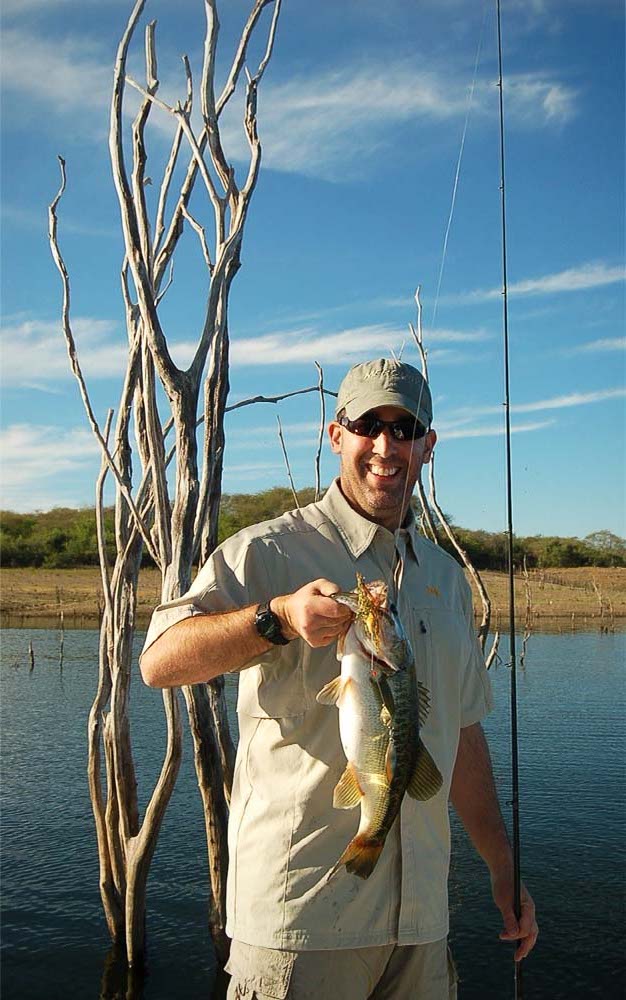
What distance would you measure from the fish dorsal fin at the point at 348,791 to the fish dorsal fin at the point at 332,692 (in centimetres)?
18

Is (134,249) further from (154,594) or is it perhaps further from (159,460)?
(154,594)

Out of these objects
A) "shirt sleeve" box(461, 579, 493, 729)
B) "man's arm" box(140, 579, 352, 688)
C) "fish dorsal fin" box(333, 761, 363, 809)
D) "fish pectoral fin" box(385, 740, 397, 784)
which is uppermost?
"man's arm" box(140, 579, 352, 688)

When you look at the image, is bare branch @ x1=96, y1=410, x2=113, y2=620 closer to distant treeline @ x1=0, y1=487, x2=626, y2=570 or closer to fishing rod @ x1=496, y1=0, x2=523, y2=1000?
fishing rod @ x1=496, y1=0, x2=523, y2=1000

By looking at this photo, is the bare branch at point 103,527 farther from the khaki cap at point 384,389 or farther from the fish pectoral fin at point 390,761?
the fish pectoral fin at point 390,761

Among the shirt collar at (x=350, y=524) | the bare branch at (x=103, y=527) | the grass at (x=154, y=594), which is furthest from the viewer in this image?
the grass at (x=154, y=594)

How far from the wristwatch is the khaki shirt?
0.78 feet

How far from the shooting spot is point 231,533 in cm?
4422

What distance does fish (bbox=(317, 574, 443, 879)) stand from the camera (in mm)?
2615

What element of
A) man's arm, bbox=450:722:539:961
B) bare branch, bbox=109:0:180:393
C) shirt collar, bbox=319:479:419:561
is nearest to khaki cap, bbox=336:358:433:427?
shirt collar, bbox=319:479:419:561

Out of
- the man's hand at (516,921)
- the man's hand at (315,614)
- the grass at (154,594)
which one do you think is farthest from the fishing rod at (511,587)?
the grass at (154,594)

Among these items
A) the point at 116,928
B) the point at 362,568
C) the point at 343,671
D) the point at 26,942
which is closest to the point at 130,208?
the point at 362,568

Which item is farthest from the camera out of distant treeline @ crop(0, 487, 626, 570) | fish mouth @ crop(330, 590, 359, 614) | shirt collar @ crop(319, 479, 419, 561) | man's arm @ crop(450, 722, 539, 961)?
distant treeline @ crop(0, 487, 626, 570)

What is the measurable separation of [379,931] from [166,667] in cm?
97

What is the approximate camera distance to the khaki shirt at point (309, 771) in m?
2.75
